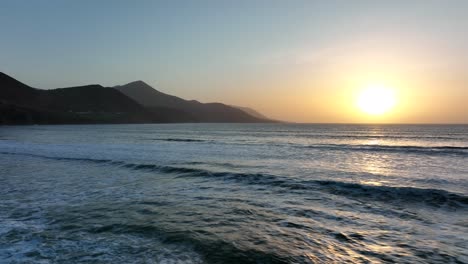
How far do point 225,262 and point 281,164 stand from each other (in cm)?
2370

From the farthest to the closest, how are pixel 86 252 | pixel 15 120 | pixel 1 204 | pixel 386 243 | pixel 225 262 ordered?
pixel 15 120 < pixel 1 204 < pixel 386 243 < pixel 86 252 < pixel 225 262

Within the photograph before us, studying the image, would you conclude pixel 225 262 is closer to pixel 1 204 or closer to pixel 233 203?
pixel 233 203

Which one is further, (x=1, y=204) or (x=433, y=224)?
(x=1, y=204)

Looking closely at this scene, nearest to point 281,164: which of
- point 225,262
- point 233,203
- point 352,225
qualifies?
point 233,203

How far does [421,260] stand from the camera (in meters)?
9.85

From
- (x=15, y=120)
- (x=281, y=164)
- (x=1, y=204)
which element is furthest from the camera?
(x=15, y=120)

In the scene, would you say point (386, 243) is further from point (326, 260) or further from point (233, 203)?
point (233, 203)

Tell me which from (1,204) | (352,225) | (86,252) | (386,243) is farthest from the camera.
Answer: (1,204)

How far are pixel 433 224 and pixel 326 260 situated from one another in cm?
658

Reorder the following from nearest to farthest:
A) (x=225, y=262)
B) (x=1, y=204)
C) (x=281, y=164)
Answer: (x=225, y=262) < (x=1, y=204) < (x=281, y=164)

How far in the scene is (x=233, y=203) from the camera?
16.9m

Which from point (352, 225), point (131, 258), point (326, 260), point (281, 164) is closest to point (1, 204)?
point (131, 258)

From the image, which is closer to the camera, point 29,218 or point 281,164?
point 29,218

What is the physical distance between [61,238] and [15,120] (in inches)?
8015
